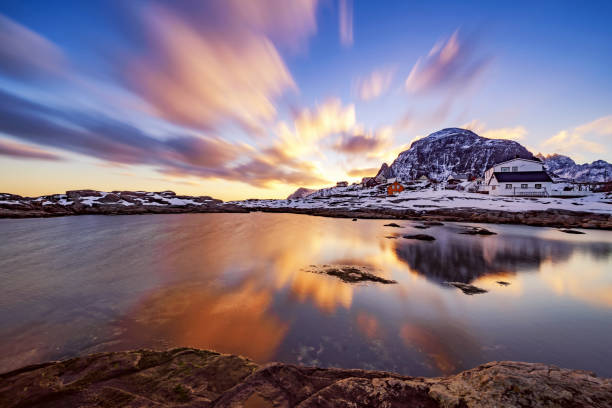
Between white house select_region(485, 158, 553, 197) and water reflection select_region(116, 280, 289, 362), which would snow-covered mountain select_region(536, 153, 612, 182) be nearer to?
white house select_region(485, 158, 553, 197)

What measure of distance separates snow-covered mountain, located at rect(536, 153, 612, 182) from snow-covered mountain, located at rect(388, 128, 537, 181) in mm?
18560

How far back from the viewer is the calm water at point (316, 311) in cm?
470

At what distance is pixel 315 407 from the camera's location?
2.66 m

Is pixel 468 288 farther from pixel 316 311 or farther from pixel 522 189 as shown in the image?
pixel 522 189

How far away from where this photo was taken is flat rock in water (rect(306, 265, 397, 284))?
913 centimetres

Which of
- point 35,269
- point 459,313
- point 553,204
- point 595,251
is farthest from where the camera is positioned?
point 553,204

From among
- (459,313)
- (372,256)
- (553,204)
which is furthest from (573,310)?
(553,204)

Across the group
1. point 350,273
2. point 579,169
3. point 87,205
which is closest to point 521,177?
point 350,273

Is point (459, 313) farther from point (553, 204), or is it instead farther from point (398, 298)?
point (553, 204)

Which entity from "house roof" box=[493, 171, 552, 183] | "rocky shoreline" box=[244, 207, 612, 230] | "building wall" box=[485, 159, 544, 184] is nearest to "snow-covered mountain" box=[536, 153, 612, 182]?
"building wall" box=[485, 159, 544, 184]

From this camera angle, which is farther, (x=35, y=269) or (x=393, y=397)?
(x=35, y=269)

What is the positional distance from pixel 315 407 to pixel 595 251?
2334 cm

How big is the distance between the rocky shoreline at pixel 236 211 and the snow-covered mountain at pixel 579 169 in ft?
499

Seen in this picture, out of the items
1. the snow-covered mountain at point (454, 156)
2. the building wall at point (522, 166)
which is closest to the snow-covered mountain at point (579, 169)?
→ the snow-covered mountain at point (454, 156)
